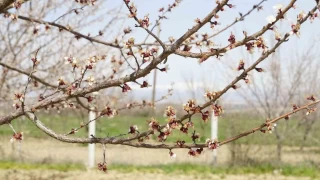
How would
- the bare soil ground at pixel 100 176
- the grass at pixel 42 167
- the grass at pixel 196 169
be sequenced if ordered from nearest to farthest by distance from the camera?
the bare soil ground at pixel 100 176 → the grass at pixel 196 169 → the grass at pixel 42 167

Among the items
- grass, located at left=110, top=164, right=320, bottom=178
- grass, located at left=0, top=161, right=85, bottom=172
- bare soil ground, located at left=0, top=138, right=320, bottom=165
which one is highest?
bare soil ground, located at left=0, top=138, right=320, bottom=165

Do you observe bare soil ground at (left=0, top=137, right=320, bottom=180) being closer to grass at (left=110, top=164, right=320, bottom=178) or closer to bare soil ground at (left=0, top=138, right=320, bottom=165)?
bare soil ground at (left=0, top=138, right=320, bottom=165)

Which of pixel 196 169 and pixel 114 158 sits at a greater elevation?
pixel 114 158

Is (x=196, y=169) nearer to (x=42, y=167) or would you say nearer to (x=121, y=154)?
(x=42, y=167)

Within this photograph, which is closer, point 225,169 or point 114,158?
point 225,169

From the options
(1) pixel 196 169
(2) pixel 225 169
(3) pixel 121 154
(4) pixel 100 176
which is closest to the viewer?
(4) pixel 100 176

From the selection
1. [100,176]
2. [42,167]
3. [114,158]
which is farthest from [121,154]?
[100,176]

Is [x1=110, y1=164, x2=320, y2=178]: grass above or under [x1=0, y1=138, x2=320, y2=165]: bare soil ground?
under

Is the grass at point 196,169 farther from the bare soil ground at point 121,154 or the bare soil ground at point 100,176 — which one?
the bare soil ground at point 121,154

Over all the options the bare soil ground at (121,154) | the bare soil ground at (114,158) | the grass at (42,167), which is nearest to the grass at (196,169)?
the grass at (42,167)

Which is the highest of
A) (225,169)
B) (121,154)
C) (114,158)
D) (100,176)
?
(121,154)

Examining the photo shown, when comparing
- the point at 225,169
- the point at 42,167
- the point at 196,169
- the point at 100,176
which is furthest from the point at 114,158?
the point at 100,176

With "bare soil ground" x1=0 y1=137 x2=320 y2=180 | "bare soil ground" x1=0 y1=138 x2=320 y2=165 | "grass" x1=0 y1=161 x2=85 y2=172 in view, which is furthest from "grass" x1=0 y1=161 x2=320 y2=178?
"bare soil ground" x1=0 y1=138 x2=320 y2=165

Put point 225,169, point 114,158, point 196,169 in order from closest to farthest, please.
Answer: point 196,169
point 225,169
point 114,158
